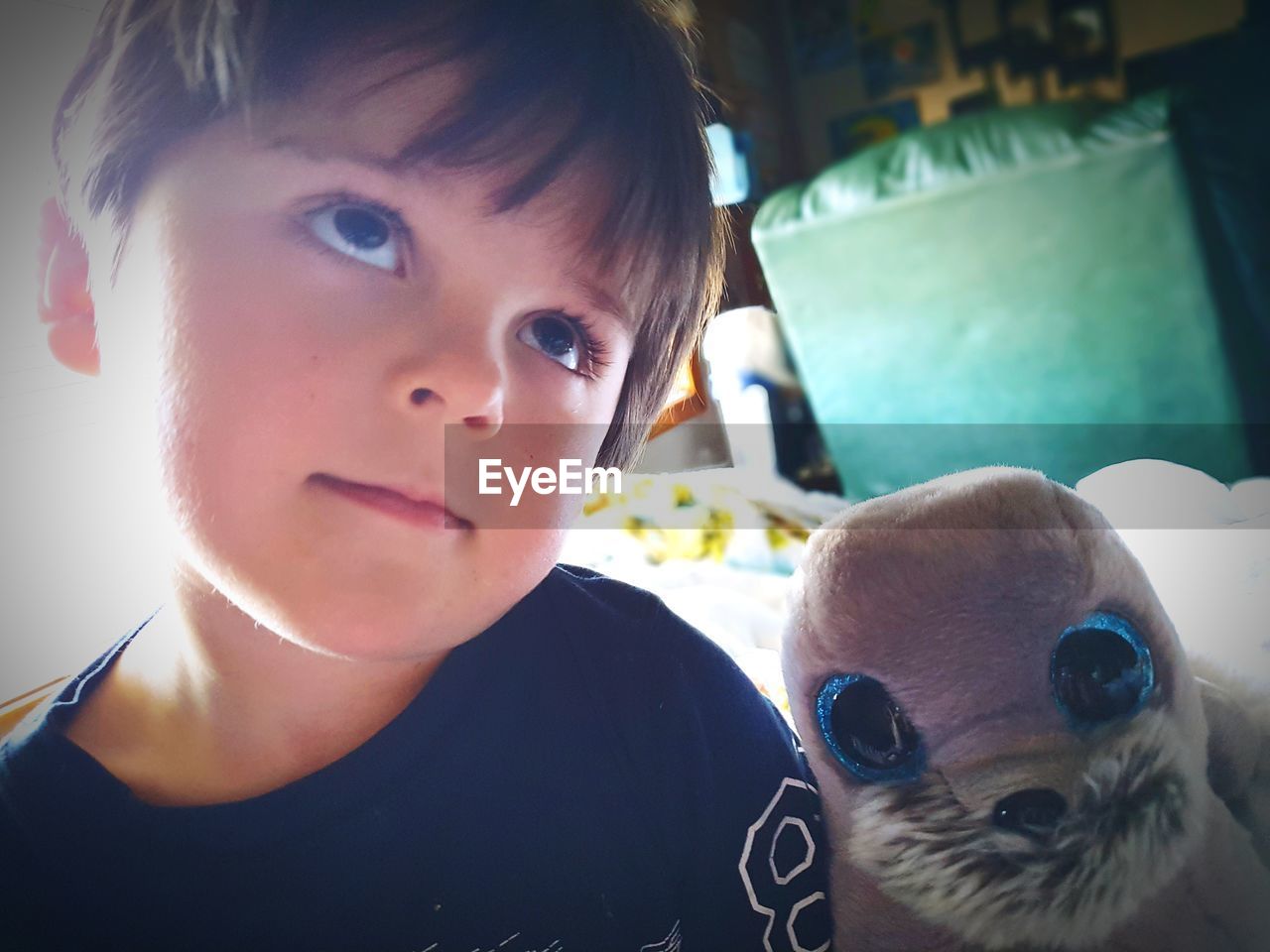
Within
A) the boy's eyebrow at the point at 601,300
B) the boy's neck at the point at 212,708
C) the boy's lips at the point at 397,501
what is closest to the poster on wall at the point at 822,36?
the boy's eyebrow at the point at 601,300

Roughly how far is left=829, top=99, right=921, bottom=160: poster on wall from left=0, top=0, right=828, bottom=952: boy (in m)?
0.07

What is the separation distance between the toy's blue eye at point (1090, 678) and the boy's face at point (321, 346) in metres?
0.24

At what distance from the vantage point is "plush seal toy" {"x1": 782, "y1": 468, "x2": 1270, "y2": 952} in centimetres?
25

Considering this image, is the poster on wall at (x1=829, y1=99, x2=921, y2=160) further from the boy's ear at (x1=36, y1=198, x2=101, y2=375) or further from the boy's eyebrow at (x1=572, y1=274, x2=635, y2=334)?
the boy's ear at (x1=36, y1=198, x2=101, y2=375)

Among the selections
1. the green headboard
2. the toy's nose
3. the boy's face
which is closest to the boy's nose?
the boy's face

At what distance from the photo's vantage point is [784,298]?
332 mm

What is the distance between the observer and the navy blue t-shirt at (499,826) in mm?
322

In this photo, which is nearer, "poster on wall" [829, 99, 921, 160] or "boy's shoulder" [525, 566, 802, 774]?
"poster on wall" [829, 99, 921, 160]

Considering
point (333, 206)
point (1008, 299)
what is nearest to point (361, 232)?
point (333, 206)

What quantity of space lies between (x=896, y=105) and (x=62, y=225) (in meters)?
0.38

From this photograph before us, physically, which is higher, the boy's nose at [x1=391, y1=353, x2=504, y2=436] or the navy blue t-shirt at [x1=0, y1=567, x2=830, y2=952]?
the boy's nose at [x1=391, y1=353, x2=504, y2=436]

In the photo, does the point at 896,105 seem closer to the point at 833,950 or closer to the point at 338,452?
the point at 338,452

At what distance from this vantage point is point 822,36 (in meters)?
0.29

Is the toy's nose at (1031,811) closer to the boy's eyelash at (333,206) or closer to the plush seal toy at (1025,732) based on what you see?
the plush seal toy at (1025,732)
